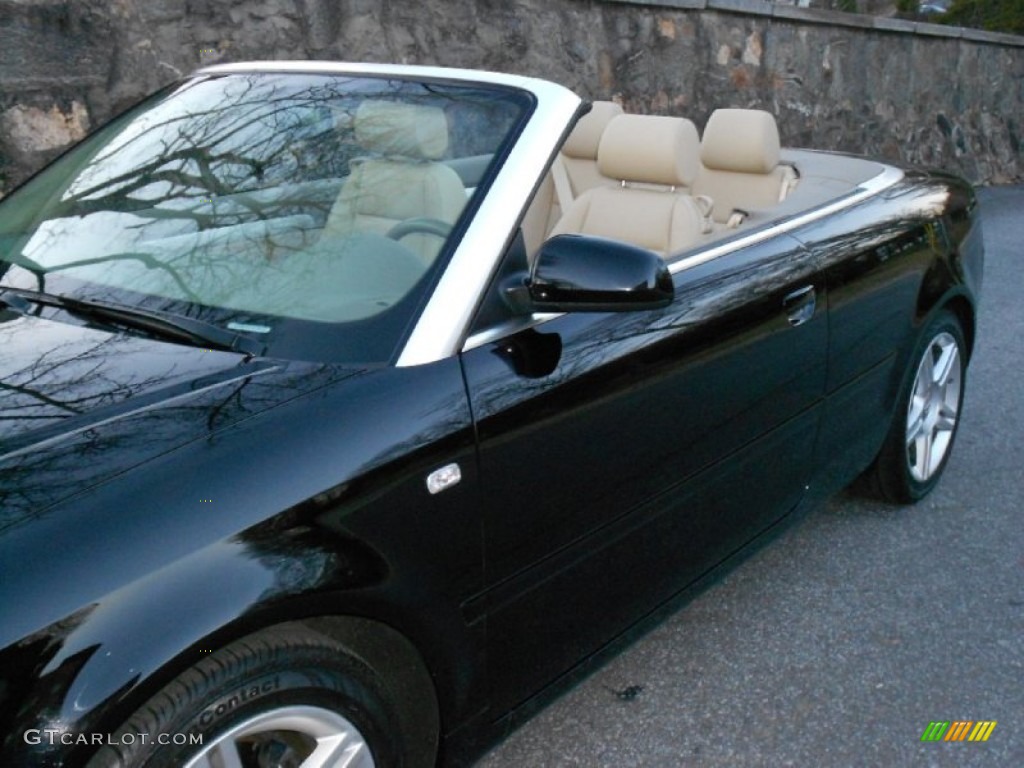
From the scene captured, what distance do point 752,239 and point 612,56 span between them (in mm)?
6480

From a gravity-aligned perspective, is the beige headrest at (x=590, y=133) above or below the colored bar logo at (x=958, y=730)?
above

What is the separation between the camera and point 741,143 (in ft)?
12.9

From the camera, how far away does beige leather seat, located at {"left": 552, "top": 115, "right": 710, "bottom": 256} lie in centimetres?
341

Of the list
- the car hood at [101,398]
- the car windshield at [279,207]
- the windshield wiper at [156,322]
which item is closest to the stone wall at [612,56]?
the car windshield at [279,207]

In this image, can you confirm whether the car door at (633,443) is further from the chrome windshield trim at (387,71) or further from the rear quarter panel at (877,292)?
the chrome windshield trim at (387,71)

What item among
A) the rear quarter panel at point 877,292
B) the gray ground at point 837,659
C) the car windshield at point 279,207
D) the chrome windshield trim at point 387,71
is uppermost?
the chrome windshield trim at point 387,71

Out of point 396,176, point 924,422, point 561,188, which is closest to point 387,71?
point 396,176

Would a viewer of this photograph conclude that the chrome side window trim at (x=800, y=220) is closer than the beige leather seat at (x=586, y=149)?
Yes

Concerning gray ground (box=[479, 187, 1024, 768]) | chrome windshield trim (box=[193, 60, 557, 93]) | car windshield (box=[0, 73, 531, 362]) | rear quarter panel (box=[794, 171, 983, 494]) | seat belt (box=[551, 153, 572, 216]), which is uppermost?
chrome windshield trim (box=[193, 60, 557, 93])

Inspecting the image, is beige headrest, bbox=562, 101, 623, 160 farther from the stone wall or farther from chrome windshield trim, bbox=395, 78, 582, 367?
the stone wall

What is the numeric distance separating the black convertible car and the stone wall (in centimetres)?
293

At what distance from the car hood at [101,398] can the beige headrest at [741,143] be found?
2.42m

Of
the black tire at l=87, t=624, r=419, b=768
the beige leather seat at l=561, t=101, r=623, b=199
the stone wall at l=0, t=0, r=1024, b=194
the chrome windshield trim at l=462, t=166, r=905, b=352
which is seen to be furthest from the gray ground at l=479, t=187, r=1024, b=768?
the stone wall at l=0, t=0, r=1024, b=194

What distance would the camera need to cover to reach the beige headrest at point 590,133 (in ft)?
15.0
